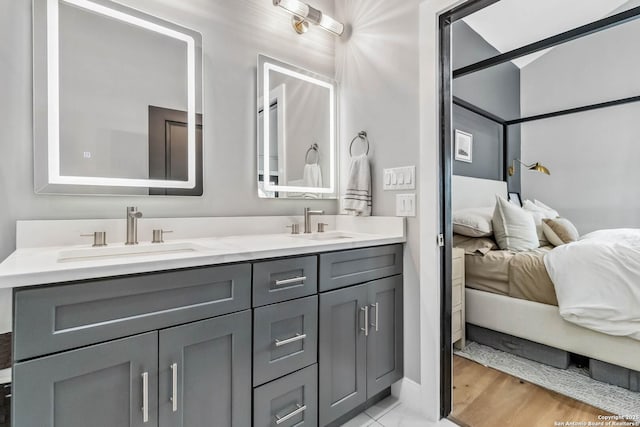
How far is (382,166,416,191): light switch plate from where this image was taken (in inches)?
→ 62.1

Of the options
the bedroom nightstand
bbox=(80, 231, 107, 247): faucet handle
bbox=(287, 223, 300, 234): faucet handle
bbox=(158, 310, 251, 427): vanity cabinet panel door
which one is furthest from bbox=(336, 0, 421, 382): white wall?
bbox=(80, 231, 107, 247): faucet handle

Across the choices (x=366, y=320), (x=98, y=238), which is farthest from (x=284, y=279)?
(x=98, y=238)

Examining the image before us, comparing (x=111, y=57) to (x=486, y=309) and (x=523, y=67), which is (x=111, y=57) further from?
(x=523, y=67)

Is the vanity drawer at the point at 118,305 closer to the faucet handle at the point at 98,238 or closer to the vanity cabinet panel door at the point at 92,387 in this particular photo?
the vanity cabinet panel door at the point at 92,387

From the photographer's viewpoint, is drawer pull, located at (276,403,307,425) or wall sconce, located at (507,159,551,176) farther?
wall sconce, located at (507,159,551,176)

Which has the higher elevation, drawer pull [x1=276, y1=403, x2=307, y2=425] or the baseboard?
drawer pull [x1=276, y1=403, x2=307, y2=425]

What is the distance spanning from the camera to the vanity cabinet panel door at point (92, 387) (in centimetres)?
72

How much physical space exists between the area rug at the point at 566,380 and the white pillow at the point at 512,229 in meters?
0.77

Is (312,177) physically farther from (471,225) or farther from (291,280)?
(471,225)

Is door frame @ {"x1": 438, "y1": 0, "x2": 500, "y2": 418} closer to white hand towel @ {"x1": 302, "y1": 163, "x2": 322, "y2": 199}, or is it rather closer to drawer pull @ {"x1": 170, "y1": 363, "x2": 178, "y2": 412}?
white hand towel @ {"x1": 302, "y1": 163, "x2": 322, "y2": 199}

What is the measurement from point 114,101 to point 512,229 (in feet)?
8.58

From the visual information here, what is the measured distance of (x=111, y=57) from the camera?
1.30 meters

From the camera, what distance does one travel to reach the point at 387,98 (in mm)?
1708

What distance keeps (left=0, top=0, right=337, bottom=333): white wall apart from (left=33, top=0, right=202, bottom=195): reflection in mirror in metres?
0.04
